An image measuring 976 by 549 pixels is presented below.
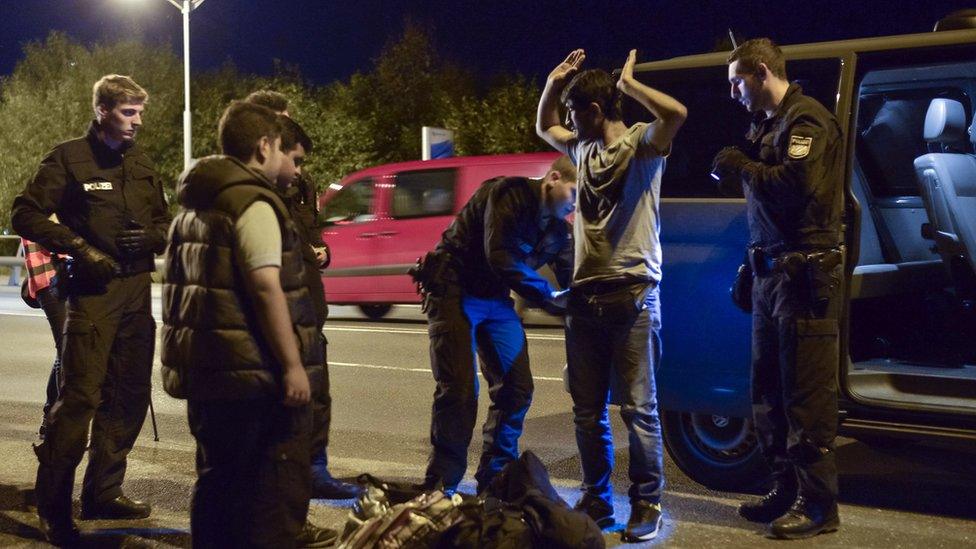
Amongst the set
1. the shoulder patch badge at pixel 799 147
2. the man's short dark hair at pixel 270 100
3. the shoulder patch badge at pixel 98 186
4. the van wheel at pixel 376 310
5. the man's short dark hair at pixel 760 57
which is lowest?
the van wheel at pixel 376 310

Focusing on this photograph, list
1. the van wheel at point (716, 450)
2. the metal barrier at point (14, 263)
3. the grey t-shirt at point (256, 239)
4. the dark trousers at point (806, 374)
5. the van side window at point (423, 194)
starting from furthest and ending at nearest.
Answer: the metal barrier at point (14, 263) < the van side window at point (423, 194) < the van wheel at point (716, 450) < the dark trousers at point (806, 374) < the grey t-shirt at point (256, 239)

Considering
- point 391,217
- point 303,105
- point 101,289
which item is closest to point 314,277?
point 101,289

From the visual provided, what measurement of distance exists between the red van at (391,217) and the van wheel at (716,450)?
7.32 meters

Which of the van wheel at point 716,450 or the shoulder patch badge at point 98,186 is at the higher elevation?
the shoulder patch badge at point 98,186

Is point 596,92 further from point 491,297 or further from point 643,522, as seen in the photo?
point 643,522

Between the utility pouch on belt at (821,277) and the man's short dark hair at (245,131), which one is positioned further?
the utility pouch on belt at (821,277)

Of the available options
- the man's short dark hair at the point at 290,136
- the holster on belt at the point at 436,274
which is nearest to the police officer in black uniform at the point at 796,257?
the holster on belt at the point at 436,274

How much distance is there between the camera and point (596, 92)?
4824 millimetres

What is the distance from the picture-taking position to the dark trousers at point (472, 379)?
518 cm

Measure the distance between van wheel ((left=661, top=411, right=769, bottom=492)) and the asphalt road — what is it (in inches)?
2.7

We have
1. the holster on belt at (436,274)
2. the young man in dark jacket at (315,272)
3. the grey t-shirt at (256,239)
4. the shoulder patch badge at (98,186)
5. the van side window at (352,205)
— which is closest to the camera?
the grey t-shirt at (256,239)

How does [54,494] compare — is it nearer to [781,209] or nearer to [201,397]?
[201,397]

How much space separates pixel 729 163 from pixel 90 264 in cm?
251

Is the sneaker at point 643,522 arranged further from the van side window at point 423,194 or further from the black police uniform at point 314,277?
the van side window at point 423,194
